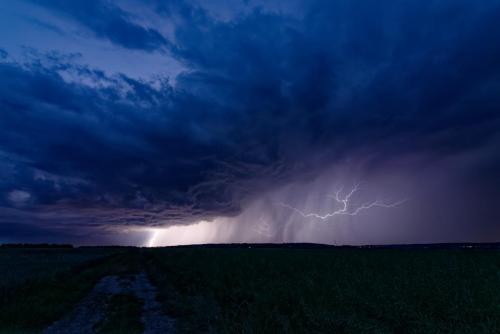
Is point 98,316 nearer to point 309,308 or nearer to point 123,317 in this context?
point 123,317

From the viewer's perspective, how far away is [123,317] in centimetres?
1481

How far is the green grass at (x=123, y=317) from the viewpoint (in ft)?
40.7

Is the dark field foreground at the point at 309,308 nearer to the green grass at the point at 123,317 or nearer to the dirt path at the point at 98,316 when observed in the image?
the green grass at the point at 123,317

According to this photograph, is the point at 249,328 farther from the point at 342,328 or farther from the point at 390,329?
the point at 390,329

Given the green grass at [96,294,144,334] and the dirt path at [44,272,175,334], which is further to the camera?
the dirt path at [44,272,175,334]

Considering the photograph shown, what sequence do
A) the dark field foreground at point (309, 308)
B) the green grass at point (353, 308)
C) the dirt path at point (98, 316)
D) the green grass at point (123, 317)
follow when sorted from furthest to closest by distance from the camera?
the dirt path at point (98, 316) → the green grass at point (123, 317) → the dark field foreground at point (309, 308) → the green grass at point (353, 308)

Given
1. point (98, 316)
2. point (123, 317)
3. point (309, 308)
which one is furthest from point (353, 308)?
point (98, 316)

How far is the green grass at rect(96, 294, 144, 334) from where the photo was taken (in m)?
12.4

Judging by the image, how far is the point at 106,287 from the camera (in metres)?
25.7

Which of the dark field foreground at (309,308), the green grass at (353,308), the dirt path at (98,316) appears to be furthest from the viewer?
the dirt path at (98,316)

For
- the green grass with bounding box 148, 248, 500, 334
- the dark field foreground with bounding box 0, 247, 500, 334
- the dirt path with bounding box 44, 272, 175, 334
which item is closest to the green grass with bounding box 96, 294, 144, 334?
the dark field foreground with bounding box 0, 247, 500, 334

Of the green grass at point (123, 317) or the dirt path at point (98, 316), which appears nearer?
the green grass at point (123, 317)

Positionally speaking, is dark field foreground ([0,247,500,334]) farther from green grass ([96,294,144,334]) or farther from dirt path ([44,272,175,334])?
dirt path ([44,272,175,334])

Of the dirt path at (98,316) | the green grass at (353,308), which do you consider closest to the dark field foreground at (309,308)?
the green grass at (353,308)
